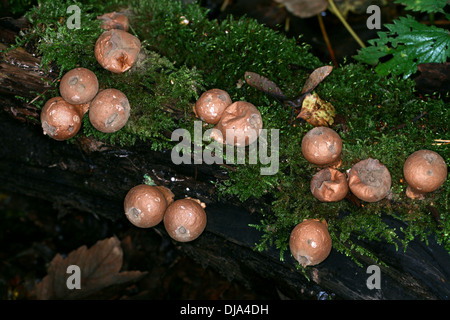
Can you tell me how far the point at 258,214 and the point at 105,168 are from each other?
154 cm

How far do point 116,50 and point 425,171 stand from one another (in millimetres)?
2539

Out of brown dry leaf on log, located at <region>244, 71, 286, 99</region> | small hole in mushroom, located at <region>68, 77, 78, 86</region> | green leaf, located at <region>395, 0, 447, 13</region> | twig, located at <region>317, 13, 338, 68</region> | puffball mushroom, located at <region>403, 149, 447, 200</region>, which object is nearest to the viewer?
puffball mushroom, located at <region>403, 149, 447, 200</region>

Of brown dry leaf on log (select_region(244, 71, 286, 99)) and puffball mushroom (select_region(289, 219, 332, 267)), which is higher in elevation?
brown dry leaf on log (select_region(244, 71, 286, 99))

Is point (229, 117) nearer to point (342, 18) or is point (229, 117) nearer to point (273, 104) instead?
point (273, 104)

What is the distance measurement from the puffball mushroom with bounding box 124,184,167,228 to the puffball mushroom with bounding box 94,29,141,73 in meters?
1.04

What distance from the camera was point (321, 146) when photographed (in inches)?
111

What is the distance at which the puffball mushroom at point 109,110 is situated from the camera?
299 centimetres

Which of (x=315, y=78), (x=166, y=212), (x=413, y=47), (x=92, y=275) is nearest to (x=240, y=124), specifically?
(x=315, y=78)

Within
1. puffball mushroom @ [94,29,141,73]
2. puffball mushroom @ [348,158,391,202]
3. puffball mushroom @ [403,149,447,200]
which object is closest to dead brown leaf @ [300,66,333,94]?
puffball mushroom @ [348,158,391,202]

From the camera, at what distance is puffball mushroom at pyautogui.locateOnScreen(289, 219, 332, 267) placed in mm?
2807

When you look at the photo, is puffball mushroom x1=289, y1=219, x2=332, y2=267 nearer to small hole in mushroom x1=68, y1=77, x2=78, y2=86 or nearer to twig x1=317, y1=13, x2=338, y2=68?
small hole in mushroom x1=68, y1=77, x2=78, y2=86

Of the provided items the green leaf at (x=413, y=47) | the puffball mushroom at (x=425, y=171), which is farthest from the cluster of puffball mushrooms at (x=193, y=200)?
the green leaf at (x=413, y=47)

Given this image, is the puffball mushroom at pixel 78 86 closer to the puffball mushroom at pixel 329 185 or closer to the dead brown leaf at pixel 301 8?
the puffball mushroom at pixel 329 185

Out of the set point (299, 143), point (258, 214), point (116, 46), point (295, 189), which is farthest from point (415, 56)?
point (116, 46)
